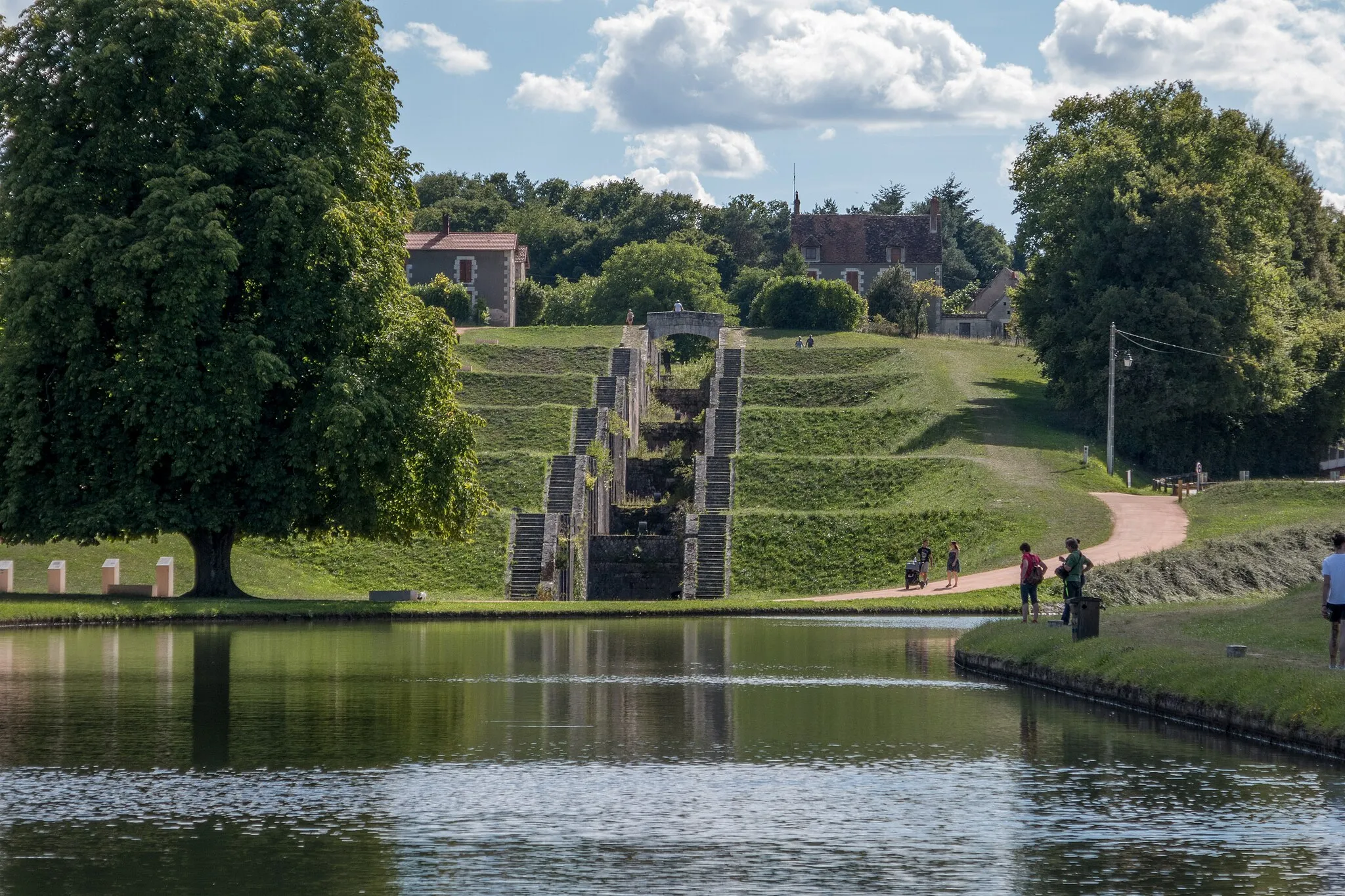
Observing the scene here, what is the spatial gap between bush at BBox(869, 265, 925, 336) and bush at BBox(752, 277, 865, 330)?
332 centimetres

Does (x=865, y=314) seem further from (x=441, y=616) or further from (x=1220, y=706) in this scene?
(x=1220, y=706)

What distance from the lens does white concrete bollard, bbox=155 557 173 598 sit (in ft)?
142

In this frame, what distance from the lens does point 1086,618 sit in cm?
2655

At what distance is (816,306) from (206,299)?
58.6m

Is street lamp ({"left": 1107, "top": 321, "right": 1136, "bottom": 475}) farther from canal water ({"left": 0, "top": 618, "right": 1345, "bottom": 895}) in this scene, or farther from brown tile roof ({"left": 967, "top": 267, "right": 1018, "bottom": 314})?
brown tile roof ({"left": 967, "top": 267, "right": 1018, "bottom": 314})

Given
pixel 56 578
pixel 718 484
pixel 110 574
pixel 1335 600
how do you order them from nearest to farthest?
pixel 1335 600, pixel 56 578, pixel 110 574, pixel 718 484

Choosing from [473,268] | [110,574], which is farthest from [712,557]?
[473,268]

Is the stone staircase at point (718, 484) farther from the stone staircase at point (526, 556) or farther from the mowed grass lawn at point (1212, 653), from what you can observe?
the mowed grass lawn at point (1212, 653)

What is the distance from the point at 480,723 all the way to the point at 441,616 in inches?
814

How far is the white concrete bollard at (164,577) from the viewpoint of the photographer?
4341 cm

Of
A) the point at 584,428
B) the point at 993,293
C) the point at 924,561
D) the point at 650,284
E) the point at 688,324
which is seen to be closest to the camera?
the point at 924,561

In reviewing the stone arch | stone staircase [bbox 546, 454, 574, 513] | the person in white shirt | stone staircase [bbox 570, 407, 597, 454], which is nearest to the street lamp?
stone staircase [bbox 570, 407, 597, 454]

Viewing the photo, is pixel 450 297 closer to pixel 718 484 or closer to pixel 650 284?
pixel 650 284

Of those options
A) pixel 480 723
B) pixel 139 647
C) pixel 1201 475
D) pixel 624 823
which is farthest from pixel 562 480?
pixel 624 823
